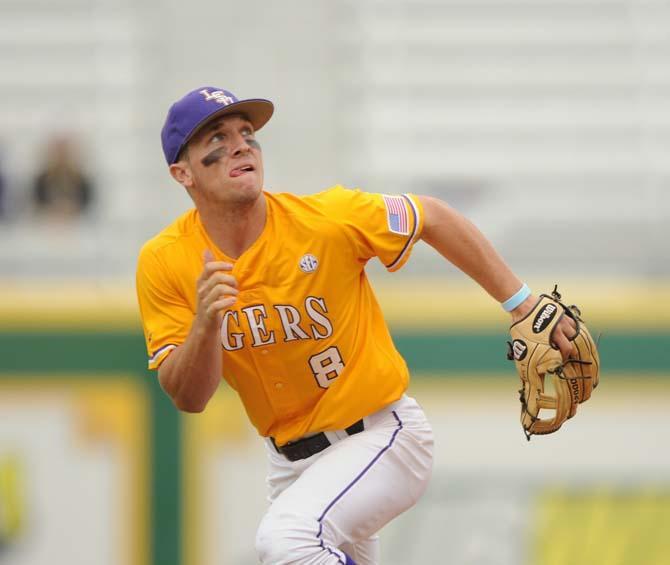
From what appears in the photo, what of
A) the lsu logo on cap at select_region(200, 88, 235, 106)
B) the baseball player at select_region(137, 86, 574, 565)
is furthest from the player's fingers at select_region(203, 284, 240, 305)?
the lsu logo on cap at select_region(200, 88, 235, 106)

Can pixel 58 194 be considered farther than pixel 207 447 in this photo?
Yes

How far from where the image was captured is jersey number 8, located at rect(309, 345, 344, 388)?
4.72m

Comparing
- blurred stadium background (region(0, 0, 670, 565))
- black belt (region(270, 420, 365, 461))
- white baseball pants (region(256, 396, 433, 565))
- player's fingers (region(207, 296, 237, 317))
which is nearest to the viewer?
player's fingers (region(207, 296, 237, 317))

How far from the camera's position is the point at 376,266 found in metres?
8.97

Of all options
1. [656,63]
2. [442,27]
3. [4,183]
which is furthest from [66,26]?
[656,63]

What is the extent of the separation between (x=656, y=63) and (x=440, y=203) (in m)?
6.30

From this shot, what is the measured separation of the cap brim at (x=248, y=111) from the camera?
456 cm

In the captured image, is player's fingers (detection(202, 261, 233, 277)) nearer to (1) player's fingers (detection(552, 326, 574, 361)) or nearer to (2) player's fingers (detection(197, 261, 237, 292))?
(2) player's fingers (detection(197, 261, 237, 292))

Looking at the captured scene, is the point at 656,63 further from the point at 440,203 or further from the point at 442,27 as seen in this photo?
the point at 440,203

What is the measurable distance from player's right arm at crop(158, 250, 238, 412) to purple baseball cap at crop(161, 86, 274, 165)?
48 centimetres

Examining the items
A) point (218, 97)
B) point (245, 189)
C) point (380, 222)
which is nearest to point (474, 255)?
point (380, 222)

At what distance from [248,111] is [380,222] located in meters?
0.62

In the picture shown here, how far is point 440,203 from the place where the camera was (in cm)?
480

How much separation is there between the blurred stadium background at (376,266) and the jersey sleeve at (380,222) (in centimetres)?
389
